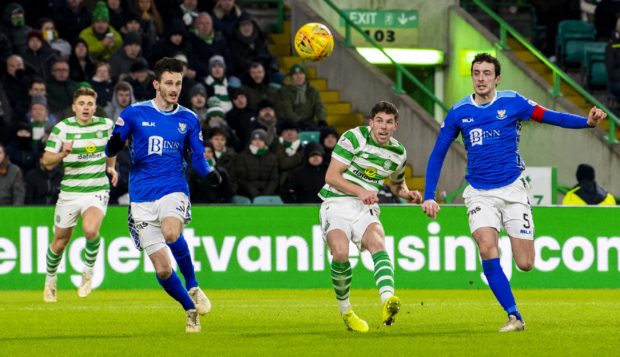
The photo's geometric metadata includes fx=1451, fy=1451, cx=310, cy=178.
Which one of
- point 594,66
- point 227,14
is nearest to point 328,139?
point 227,14

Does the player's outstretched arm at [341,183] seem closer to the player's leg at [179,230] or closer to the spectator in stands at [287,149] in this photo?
the player's leg at [179,230]

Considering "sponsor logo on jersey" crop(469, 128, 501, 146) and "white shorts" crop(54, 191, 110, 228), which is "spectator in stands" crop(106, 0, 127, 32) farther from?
"sponsor logo on jersey" crop(469, 128, 501, 146)

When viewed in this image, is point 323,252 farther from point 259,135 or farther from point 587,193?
point 587,193

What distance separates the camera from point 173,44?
73.7ft

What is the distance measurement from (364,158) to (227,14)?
11947 mm

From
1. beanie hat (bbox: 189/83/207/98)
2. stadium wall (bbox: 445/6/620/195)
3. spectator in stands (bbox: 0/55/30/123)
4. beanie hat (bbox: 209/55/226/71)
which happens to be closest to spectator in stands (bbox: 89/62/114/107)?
spectator in stands (bbox: 0/55/30/123)

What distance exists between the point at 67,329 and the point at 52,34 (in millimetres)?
10181

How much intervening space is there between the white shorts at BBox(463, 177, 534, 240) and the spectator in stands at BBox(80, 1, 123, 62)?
11.1 metres

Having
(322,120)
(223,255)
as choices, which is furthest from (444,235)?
(322,120)

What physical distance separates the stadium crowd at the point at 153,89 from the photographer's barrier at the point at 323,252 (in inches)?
46.0

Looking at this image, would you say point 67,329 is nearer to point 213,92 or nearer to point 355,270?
point 355,270

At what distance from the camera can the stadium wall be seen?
24.5 m

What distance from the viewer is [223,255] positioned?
1884 centimetres

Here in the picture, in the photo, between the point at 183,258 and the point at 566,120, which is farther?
the point at 183,258
